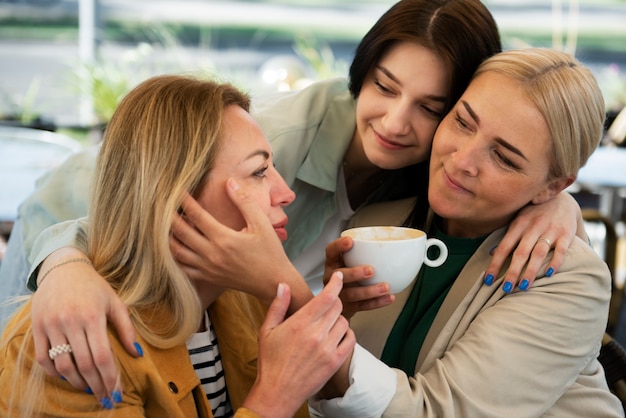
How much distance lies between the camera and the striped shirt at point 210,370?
4.69 ft

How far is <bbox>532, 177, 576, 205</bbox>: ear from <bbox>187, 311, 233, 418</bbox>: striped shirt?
679mm

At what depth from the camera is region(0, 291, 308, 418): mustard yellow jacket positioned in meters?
1.16

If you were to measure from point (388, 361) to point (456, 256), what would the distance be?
25 cm

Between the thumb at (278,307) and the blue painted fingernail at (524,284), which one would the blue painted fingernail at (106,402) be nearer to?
the thumb at (278,307)

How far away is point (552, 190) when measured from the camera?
1.54m

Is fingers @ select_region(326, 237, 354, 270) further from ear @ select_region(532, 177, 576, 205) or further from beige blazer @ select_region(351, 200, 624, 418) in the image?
ear @ select_region(532, 177, 576, 205)

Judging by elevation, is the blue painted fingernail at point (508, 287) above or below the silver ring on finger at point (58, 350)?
below

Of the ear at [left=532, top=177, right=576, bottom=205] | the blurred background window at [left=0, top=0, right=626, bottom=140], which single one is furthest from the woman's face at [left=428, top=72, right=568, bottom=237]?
the blurred background window at [left=0, top=0, right=626, bottom=140]

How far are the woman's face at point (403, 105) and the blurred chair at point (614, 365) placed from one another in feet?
1.86

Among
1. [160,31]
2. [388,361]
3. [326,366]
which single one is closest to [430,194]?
[388,361]

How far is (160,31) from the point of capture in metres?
5.96

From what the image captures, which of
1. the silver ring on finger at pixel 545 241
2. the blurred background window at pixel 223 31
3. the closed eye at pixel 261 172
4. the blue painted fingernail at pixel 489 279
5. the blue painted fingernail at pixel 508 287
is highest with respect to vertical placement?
the closed eye at pixel 261 172

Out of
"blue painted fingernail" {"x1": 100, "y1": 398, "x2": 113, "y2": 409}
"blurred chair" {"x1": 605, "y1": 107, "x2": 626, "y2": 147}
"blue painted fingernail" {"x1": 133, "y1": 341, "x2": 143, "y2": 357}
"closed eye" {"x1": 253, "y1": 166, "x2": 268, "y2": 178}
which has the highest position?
"closed eye" {"x1": 253, "y1": 166, "x2": 268, "y2": 178}

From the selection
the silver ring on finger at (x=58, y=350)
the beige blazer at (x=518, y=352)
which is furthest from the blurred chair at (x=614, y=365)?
the silver ring on finger at (x=58, y=350)
